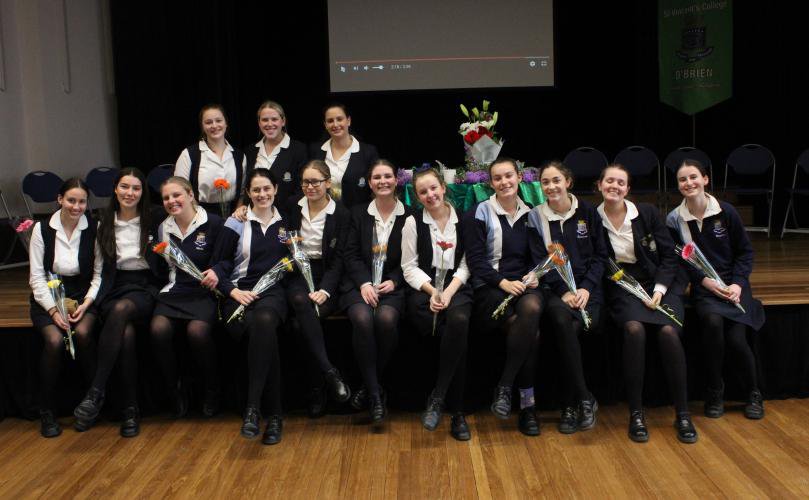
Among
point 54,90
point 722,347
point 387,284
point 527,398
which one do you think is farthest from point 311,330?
point 54,90

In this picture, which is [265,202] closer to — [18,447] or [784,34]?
[18,447]

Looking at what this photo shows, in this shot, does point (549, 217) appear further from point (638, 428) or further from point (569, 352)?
point (638, 428)

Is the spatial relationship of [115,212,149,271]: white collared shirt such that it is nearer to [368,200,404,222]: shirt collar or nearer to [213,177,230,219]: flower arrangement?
[213,177,230,219]: flower arrangement

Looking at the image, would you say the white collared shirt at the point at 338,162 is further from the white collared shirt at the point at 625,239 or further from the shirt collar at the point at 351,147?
the white collared shirt at the point at 625,239

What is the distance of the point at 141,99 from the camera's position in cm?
825

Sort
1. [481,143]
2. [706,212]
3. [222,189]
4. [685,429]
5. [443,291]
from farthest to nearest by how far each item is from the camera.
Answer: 1. [481,143]
2. [222,189]
3. [706,212]
4. [443,291]
5. [685,429]

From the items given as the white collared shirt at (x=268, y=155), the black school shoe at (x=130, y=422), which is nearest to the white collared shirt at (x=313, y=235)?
the white collared shirt at (x=268, y=155)

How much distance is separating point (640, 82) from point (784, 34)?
4.65 ft

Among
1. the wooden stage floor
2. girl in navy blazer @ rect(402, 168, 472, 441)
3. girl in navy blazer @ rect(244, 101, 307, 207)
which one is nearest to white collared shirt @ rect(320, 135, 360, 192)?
girl in navy blazer @ rect(244, 101, 307, 207)

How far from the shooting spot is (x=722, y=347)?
3.57 m

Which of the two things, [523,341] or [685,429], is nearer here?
[685,429]

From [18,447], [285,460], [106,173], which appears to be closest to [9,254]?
[106,173]

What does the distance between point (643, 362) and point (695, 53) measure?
556 cm

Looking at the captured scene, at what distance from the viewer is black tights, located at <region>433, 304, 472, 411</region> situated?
3.44 m
